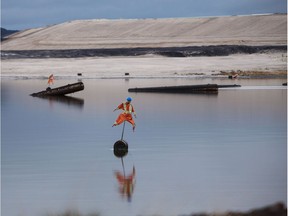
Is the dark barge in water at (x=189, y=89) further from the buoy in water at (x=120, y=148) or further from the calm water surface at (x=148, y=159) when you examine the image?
the buoy in water at (x=120, y=148)

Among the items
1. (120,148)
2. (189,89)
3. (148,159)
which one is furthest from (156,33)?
(148,159)

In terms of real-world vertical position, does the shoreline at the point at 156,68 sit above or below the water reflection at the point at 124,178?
below

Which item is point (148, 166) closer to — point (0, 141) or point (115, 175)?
point (115, 175)

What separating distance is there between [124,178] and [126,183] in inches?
26.6

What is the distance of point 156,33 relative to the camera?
153m

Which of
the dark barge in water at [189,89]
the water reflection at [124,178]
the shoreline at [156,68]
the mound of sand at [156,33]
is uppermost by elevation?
the mound of sand at [156,33]

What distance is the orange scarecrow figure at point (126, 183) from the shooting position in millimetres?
15197

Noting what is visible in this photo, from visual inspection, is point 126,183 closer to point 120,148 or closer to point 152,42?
point 120,148

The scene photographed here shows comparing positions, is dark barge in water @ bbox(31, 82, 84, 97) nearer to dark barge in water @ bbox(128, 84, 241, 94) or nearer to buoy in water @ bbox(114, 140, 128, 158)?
dark barge in water @ bbox(128, 84, 241, 94)

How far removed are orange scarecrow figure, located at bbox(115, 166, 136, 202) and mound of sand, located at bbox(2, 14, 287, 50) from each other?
105m

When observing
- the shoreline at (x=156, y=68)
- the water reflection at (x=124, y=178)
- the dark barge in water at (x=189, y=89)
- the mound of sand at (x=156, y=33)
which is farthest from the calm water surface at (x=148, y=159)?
the mound of sand at (x=156, y=33)

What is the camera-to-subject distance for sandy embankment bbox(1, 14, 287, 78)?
76606 mm

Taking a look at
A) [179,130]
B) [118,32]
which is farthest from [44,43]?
[179,130]

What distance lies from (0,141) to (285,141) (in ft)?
27.8
